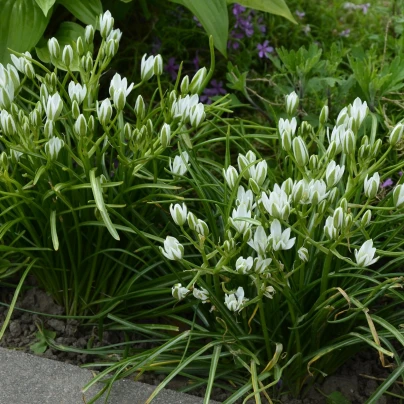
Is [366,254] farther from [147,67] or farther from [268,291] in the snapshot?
[147,67]

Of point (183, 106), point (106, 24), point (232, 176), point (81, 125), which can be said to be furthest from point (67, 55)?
point (232, 176)

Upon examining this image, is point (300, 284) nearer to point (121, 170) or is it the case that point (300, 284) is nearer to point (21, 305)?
point (121, 170)

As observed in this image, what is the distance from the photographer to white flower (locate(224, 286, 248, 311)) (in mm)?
2037

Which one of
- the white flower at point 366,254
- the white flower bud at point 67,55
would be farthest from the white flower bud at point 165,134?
the white flower at point 366,254

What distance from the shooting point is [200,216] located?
2605 mm

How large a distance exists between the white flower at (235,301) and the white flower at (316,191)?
1.21 ft

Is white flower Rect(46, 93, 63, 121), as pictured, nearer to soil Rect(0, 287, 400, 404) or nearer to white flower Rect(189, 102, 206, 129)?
white flower Rect(189, 102, 206, 129)

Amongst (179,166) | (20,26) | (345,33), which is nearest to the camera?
(179,166)

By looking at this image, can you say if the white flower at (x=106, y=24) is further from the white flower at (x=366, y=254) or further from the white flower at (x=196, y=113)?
the white flower at (x=366, y=254)

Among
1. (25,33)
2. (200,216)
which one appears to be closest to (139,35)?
(25,33)

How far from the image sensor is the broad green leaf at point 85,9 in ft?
9.77

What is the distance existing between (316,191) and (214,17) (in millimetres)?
1448

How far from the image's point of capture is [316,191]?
1.82 metres

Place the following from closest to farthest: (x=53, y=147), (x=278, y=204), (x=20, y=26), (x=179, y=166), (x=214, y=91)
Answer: (x=278, y=204), (x=53, y=147), (x=179, y=166), (x=20, y=26), (x=214, y=91)
